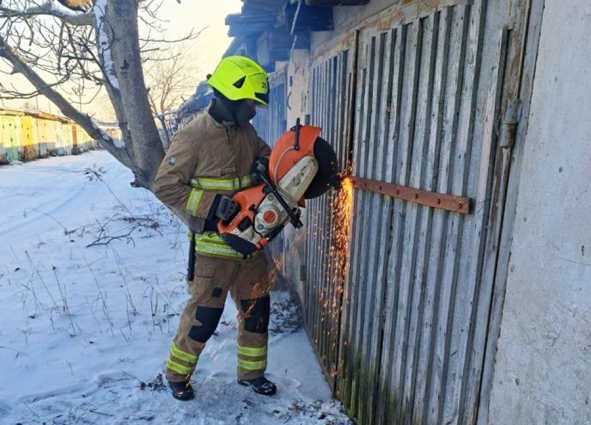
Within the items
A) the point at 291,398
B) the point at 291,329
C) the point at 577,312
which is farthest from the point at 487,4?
the point at 291,329

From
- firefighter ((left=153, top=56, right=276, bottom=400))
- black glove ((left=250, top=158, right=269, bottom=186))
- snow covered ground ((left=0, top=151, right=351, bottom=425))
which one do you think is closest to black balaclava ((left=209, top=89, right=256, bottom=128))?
firefighter ((left=153, top=56, right=276, bottom=400))

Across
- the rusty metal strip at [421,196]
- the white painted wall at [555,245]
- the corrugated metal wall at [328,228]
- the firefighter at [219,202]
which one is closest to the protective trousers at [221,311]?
the firefighter at [219,202]

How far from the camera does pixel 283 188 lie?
2787mm

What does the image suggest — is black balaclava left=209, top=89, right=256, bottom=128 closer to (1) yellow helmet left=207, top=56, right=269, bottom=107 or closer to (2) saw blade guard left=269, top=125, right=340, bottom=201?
(1) yellow helmet left=207, top=56, right=269, bottom=107

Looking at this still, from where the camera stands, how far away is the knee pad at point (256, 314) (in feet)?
10.6

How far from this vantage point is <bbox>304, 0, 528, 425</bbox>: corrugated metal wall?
166 centimetres

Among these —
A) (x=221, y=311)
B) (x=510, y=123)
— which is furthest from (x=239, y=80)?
(x=510, y=123)

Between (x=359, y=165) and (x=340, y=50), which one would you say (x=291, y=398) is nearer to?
(x=359, y=165)

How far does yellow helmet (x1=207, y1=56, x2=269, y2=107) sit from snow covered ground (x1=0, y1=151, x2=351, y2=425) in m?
2.18

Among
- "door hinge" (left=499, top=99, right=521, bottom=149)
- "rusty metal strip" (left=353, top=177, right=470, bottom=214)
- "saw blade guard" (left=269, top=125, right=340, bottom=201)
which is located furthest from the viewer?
"saw blade guard" (left=269, top=125, right=340, bottom=201)

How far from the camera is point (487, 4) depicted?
1644 millimetres

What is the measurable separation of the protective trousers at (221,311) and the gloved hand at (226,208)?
372 mm

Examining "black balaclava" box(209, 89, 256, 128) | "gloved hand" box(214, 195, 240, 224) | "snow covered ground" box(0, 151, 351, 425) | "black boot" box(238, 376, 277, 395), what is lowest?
"snow covered ground" box(0, 151, 351, 425)

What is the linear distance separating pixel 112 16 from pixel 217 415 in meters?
3.54
